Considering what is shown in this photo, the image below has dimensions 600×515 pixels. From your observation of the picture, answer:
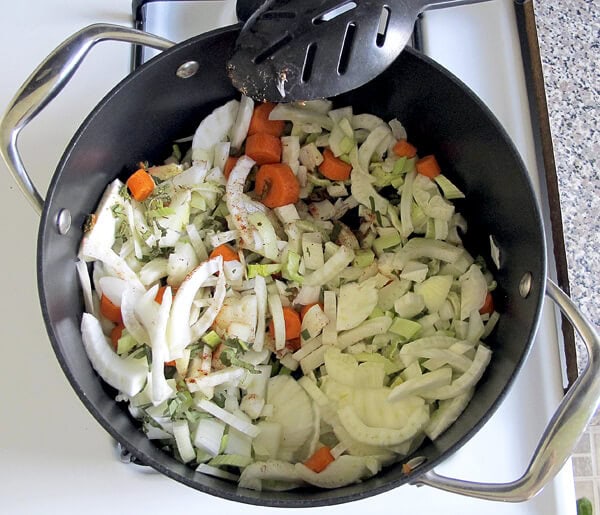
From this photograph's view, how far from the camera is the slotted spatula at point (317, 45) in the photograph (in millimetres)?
793

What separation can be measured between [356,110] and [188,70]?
0.27 meters

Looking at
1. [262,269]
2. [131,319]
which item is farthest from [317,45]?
[131,319]

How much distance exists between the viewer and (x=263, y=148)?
1.01m

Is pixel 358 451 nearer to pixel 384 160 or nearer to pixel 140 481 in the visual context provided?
pixel 140 481

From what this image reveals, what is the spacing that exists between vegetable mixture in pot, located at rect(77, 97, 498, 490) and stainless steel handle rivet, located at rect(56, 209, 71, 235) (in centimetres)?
4

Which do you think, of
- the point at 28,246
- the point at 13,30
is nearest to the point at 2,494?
the point at 28,246

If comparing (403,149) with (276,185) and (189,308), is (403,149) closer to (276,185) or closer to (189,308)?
(276,185)

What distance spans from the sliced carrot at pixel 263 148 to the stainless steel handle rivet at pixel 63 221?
282mm

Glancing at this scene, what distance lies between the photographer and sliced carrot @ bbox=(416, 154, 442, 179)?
101 centimetres

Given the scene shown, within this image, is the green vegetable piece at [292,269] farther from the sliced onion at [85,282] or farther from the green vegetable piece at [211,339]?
the sliced onion at [85,282]

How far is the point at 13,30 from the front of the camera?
1080 mm

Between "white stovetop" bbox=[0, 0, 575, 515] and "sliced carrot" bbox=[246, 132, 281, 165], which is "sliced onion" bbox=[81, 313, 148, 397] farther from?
"sliced carrot" bbox=[246, 132, 281, 165]

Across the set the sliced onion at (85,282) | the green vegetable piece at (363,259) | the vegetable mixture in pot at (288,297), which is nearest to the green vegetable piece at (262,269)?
the vegetable mixture in pot at (288,297)

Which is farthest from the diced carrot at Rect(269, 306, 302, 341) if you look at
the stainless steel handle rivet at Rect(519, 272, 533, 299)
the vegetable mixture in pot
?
the stainless steel handle rivet at Rect(519, 272, 533, 299)
